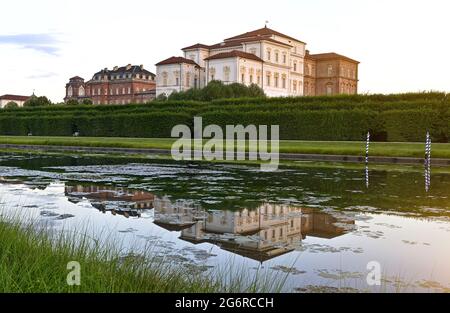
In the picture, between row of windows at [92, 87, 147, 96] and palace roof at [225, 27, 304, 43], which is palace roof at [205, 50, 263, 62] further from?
row of windows at [92, 87, 147, 96]

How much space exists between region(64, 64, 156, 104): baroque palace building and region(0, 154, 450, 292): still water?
108250 millimetres

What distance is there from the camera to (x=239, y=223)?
8688 mm

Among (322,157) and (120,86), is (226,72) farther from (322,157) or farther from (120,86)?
(322,157)

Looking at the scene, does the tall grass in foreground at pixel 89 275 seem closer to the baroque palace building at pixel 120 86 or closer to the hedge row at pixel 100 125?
the hedge row at pixel 100 125

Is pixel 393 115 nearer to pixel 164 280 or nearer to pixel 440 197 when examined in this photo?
pixel 440 197

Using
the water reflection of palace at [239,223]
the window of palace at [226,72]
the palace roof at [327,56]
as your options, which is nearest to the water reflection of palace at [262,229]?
the water reflection of palace at [239,223]

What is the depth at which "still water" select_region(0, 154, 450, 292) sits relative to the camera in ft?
19.5

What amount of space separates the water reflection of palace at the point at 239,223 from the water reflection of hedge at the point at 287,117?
26346mm

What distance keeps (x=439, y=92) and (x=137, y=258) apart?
3365 cm

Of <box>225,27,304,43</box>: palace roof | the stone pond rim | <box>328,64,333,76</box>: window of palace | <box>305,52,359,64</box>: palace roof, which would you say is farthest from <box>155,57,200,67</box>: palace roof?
the stone pond rim

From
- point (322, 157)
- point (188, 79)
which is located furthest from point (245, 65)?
point (322, 157)

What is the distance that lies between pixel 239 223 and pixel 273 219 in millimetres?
691

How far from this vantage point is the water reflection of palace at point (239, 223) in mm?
7180

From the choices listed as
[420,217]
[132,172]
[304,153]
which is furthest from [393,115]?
[420,217]
